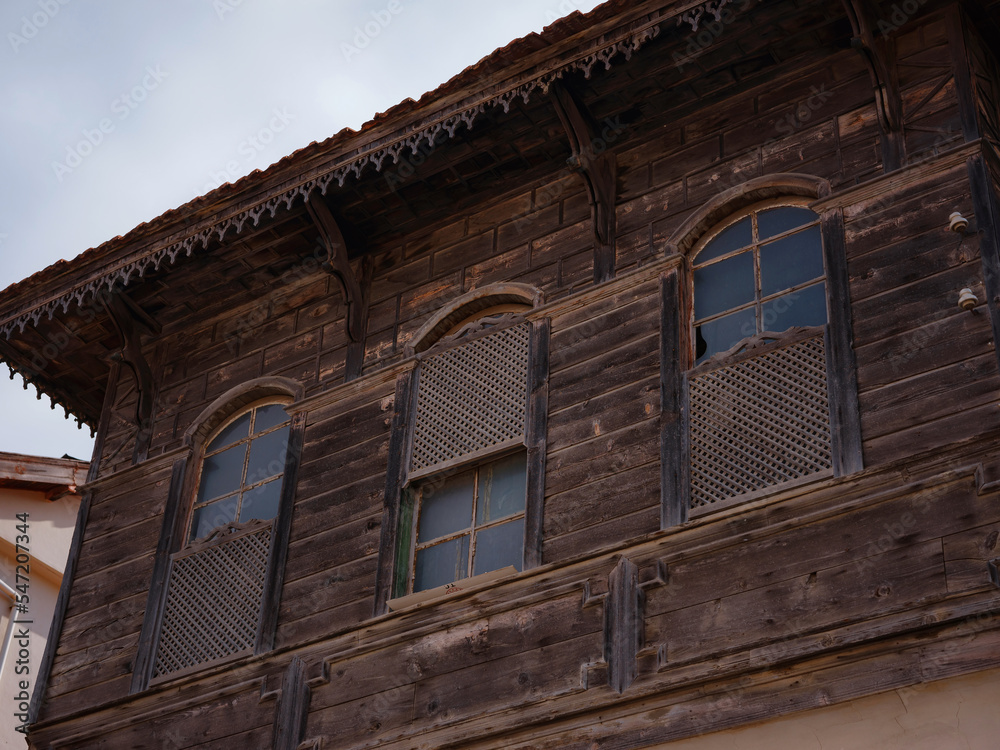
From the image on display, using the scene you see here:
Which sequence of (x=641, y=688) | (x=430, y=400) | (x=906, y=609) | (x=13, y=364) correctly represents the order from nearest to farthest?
(x=906, y=609)
(x=641, y=688)
(x=430, y=400)
(x=13, y=364)

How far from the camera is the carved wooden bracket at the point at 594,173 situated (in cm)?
1111

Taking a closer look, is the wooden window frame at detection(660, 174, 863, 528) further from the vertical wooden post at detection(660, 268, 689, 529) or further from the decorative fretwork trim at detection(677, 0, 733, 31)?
the decorative fretwork trim at detection(677, 0, 733, 31)

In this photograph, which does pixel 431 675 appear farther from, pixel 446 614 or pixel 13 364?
pixel 13 364

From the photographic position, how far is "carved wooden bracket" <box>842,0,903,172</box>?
10.1 metres

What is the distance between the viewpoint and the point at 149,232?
1252cm

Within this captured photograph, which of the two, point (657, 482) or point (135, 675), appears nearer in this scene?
point (657, 482)

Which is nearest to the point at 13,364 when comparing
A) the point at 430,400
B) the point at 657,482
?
the point at 430,400

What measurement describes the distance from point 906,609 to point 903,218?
2.74 metres

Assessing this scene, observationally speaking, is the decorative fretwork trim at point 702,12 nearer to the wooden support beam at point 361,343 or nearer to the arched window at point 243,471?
the wooden support beam at point 361,343

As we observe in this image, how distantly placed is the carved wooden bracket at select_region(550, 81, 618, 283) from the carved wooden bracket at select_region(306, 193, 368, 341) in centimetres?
210

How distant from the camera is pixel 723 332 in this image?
1024 cm

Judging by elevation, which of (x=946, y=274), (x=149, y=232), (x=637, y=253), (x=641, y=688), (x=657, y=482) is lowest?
(x=641, y=688)

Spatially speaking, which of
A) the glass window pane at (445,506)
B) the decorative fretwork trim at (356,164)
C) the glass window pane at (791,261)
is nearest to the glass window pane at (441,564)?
the glass window pane at (445,506)

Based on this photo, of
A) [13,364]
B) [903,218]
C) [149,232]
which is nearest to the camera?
[903,218]
